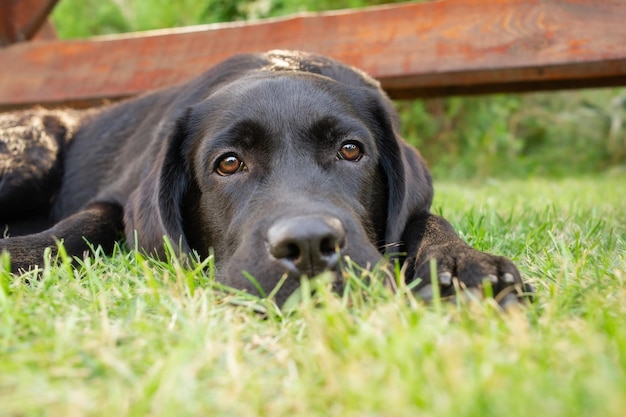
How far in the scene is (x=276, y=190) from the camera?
2338mm

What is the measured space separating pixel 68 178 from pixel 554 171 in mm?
10807

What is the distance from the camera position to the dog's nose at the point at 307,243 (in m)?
1.82

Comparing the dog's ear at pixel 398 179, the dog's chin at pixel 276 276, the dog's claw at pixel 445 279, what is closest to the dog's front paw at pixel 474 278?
the dog's claw at pixel 445 279

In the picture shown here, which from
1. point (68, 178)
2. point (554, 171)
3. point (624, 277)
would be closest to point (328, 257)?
point (624, 277)

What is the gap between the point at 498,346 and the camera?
4.12ft

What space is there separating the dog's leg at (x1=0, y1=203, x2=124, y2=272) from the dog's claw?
5.15 feet

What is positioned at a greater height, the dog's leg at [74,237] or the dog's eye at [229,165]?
the dog's eye at [229,165]

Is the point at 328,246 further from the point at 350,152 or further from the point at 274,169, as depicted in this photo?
the point at 350,152

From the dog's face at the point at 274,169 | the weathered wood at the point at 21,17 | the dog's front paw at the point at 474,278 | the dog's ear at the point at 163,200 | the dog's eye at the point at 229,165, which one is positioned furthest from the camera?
the weathered wood at the point at 21,17

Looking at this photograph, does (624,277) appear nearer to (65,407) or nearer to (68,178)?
(65,407)

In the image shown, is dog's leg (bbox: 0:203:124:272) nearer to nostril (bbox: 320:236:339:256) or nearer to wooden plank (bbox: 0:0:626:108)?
nostril (bbox: 320:236:339:256)

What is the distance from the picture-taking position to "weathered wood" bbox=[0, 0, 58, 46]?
18.8ft

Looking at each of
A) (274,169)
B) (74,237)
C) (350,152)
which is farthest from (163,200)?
(350,152)

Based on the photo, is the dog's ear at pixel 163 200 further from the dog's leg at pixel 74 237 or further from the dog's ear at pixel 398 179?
the dog's ear at pixel 398 179
